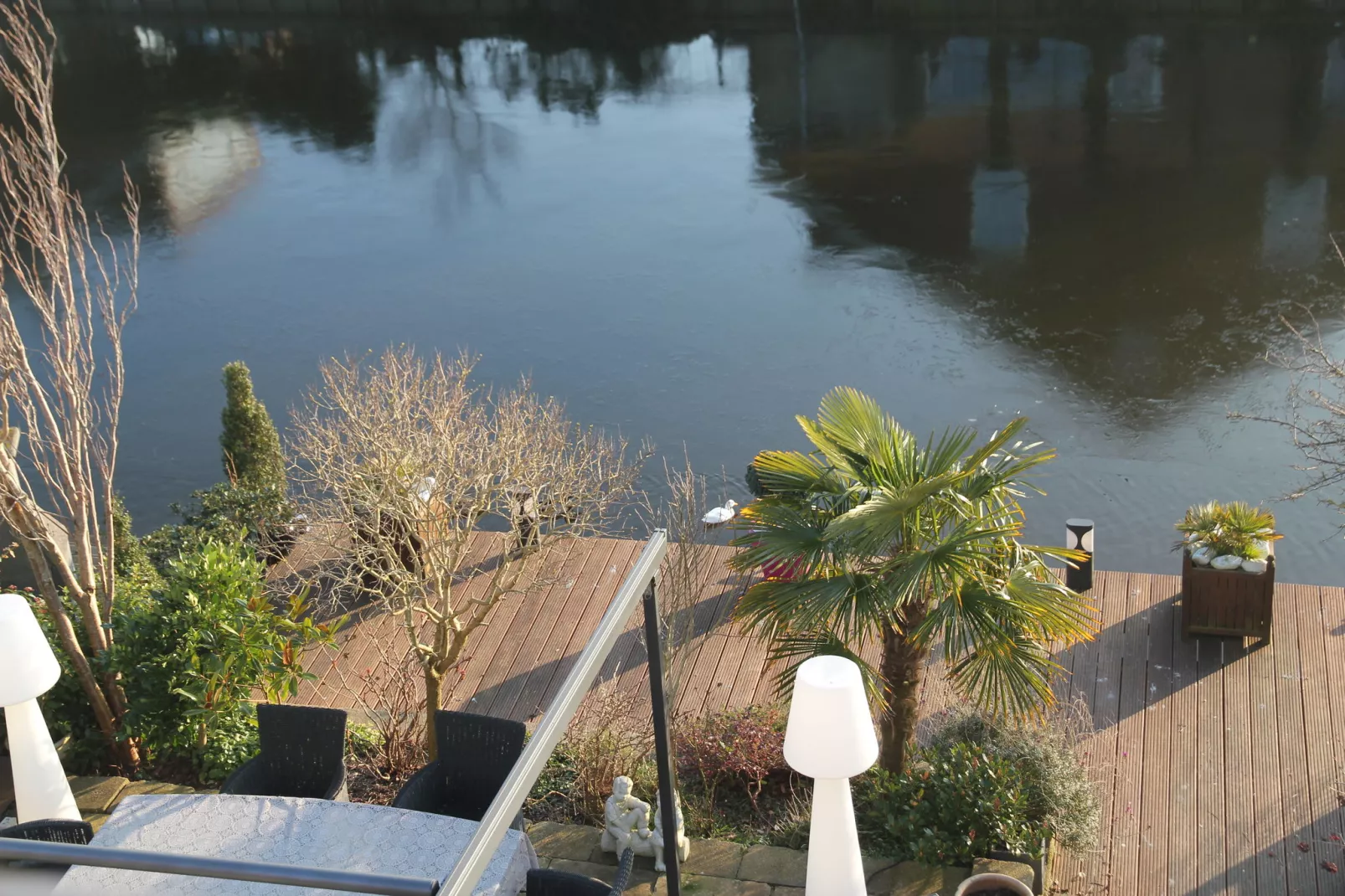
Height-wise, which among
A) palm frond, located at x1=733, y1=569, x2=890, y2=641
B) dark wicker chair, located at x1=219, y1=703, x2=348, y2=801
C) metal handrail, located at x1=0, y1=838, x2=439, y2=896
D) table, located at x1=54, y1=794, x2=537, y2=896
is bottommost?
dark wicker chair, located at x1=219, y1=703, x2=348, y2=801

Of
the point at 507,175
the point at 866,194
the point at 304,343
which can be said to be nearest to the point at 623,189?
the point at 507,175

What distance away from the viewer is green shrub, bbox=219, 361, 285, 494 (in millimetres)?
10289

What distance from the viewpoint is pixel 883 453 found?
6098 mm

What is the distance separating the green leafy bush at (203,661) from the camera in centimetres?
628

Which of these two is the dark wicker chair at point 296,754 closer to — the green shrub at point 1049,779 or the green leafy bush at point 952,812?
the green leafy bush at point 952,812

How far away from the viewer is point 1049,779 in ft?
20.1

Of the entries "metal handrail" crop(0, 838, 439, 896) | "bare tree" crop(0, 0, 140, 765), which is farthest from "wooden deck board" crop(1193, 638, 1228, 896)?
"bare tree" crop(0, 0, 140, 765)

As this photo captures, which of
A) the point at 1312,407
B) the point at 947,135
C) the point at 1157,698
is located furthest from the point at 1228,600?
the point at 947,135

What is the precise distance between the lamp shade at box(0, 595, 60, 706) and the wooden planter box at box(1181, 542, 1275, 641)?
6.21m

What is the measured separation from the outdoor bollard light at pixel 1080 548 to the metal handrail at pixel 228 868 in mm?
7032

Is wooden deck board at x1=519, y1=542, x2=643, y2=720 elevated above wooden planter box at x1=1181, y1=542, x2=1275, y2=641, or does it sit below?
below

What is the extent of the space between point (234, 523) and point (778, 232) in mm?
9056

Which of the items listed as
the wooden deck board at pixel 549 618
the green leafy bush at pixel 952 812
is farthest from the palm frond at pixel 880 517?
the wooden deck board at pixel 549 618

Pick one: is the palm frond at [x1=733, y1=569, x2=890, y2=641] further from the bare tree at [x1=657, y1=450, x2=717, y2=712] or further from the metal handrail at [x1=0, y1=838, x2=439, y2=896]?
the metal handrail at [x1=0, y1=838, x2=439, y2=896]
